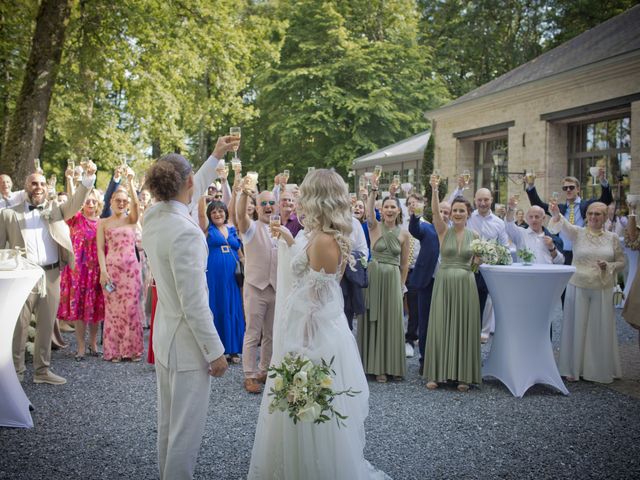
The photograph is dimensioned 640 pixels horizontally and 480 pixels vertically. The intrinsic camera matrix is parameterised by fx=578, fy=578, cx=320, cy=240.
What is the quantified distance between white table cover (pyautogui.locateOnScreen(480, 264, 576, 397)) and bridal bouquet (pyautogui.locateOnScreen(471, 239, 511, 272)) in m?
0.07

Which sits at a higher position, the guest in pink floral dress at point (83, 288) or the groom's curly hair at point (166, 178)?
the groom's curly hair at point (166, 178)

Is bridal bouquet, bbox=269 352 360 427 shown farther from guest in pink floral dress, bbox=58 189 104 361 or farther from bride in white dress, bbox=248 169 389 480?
guest in pink floral dress, bbox=58 189 104 361

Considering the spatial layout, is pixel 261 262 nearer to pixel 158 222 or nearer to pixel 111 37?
pixel 158 222

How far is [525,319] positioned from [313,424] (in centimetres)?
336

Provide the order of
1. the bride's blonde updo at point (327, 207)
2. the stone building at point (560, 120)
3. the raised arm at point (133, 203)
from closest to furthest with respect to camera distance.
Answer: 1. the bride's blonde updo at point (327, 207)
2. the raised arm at point (133, 203)
3. the stone building at point (560, 120)

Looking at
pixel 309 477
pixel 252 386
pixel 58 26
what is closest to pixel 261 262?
pixel 252 386

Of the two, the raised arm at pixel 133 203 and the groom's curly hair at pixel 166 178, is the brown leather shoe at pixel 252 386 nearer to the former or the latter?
the raised arm at pixel 133 203

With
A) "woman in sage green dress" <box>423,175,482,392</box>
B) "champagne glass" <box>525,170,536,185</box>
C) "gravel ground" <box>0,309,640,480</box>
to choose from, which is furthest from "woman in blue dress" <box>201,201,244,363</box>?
"champagne glass" <box>525,170,536,185</box>

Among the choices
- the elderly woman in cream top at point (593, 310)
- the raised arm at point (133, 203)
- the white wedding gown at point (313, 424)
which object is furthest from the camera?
the raised arm at point (133, 203)

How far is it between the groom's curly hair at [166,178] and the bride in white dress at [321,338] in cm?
76

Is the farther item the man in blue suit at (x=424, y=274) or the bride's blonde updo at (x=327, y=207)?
the man in blue suit at (x=424, y=274)

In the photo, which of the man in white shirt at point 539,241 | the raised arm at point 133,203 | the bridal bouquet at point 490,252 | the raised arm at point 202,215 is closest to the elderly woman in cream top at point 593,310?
the man in white shirt at point 539,241

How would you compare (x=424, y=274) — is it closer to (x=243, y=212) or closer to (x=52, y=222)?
(x=243, y=212)

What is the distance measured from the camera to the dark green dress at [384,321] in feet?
20.4
